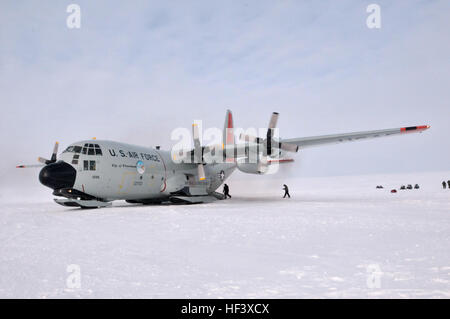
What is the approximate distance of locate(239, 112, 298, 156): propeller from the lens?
1811 cm

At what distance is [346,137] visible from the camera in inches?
709

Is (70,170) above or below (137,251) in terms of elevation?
above

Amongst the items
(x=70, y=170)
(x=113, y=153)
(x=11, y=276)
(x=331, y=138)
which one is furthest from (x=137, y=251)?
(x=331, y=138)

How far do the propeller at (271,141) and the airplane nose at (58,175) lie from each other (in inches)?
369

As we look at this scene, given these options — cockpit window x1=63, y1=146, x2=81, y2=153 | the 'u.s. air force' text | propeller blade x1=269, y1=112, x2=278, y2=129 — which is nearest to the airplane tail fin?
propeller blade x1=269, y1=112, x2=278, y2=129

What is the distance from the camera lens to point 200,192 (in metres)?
20.6

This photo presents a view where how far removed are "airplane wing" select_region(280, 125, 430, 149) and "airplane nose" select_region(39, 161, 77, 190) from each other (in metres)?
11.3

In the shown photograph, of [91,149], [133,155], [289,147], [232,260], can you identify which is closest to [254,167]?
[289,147]

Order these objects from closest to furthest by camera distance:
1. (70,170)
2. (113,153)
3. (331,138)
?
1. (70,170)
2. (113,153)
3. (331,138)

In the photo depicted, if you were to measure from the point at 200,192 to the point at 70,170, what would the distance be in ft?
28.3

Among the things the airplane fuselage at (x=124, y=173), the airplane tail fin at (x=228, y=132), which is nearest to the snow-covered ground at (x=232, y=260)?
the airplane fuselage at (x=124, y=173)

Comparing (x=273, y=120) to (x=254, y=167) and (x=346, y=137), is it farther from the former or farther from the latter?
(x=254, y=167)
